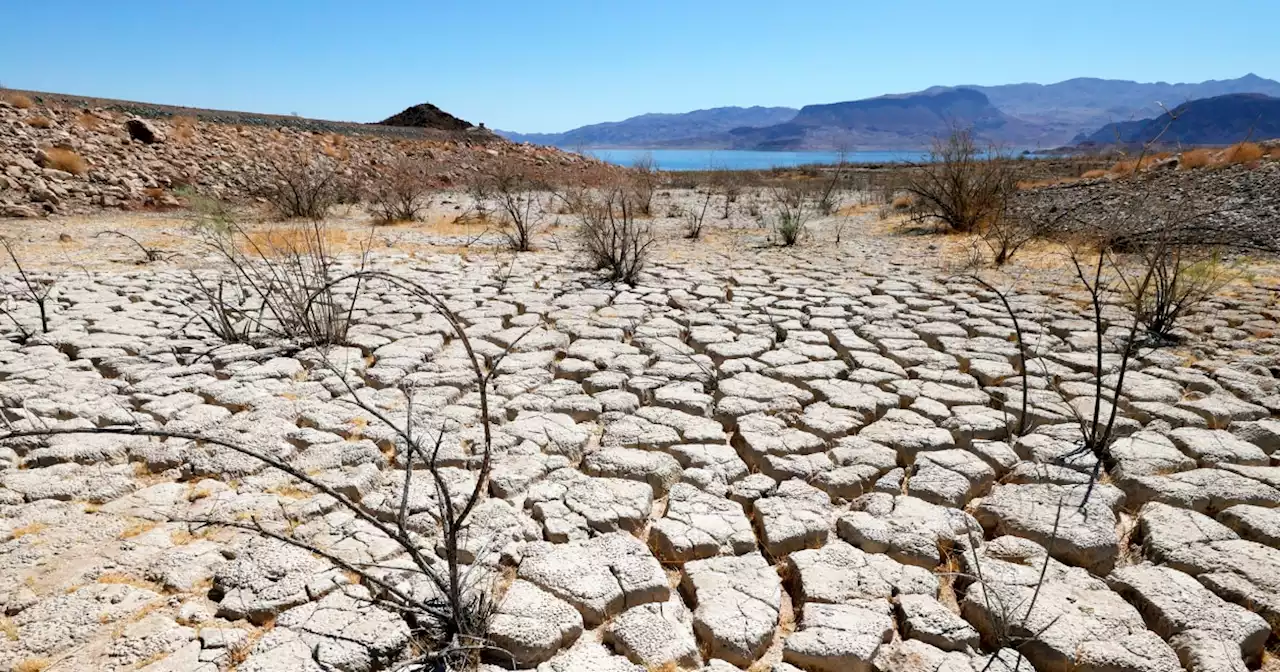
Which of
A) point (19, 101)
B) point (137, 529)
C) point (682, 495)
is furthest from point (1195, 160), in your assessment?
point (19, 101)

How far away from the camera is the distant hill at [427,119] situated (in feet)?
89.8

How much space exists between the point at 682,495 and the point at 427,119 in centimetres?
2791

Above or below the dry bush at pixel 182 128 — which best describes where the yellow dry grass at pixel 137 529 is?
below

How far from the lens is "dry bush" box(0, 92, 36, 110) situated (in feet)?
36.2

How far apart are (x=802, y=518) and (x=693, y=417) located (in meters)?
0.84

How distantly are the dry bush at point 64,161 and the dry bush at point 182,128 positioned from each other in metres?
2.25

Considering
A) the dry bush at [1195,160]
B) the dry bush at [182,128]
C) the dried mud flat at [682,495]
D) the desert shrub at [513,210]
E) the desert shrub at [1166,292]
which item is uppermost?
the dry bush at [182,128]

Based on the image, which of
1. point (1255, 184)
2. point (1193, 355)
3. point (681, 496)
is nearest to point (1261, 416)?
point (1193, 355)

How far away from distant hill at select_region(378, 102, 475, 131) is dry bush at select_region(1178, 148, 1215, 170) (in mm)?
22124

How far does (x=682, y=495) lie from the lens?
232cm

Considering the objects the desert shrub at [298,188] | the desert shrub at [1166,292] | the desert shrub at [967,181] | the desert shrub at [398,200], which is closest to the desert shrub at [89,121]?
the desert shrub at [298,188]

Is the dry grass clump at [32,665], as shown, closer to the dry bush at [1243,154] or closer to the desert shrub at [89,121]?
the desert shrub at [89,121]

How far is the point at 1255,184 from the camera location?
8344mm

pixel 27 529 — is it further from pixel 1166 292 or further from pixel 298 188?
pixel 298 188
